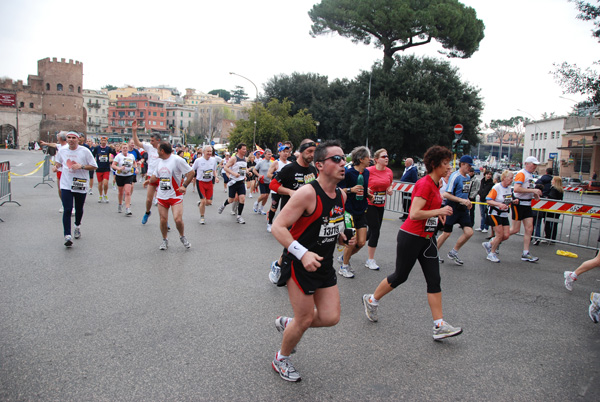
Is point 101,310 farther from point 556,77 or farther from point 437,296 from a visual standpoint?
point 556,77

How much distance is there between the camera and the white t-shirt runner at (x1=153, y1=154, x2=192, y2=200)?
7.36 m

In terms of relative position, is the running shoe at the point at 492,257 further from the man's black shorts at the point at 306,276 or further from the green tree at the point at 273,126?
the green tree at the point at 273,126

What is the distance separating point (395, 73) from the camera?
36.3 metres

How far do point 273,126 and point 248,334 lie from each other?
39.9m

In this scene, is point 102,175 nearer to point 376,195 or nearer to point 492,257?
point 376,195

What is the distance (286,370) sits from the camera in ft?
11.0

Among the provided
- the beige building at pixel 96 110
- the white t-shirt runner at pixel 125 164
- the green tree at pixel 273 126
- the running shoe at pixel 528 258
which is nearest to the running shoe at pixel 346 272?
the running shoe at pixel 528 258

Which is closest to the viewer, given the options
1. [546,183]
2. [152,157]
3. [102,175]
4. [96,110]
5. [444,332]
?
[444,332]

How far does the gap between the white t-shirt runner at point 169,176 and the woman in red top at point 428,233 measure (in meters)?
4.43

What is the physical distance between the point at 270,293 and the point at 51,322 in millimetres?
2413

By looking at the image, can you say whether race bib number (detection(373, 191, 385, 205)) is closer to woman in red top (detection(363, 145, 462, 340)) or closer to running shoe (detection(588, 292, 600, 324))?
woman in red top (detection(363, 145, 462, 340))

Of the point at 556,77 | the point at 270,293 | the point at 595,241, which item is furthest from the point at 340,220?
the point at 556,77

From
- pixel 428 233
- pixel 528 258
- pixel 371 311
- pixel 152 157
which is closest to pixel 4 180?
pixel 152 157

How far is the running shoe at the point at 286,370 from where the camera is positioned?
331 centimetres
